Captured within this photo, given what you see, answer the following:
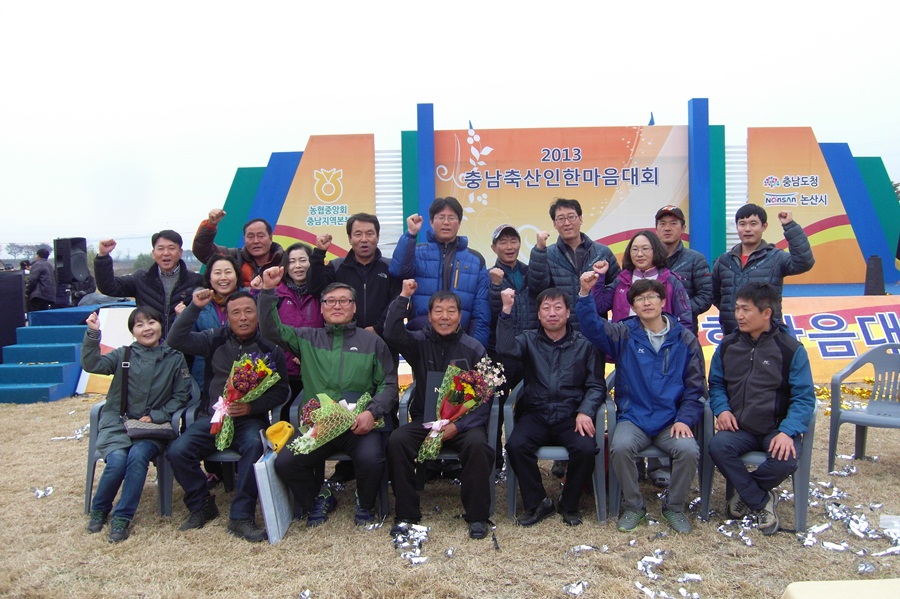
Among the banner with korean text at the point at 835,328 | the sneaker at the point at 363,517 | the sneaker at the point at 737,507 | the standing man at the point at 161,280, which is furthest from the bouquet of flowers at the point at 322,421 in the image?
the banner with korean text at the point at 835,328

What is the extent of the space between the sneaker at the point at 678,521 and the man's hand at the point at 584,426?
2.00ft

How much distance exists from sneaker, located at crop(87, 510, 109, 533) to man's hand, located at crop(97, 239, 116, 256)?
1.73m

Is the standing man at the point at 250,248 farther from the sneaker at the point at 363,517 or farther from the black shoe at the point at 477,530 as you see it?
the black shoe at the point at 477,530

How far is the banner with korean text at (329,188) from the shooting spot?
11.7 m

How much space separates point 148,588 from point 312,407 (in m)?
1.23

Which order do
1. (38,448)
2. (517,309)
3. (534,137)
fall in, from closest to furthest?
(517,309), (38,448), (534,137)

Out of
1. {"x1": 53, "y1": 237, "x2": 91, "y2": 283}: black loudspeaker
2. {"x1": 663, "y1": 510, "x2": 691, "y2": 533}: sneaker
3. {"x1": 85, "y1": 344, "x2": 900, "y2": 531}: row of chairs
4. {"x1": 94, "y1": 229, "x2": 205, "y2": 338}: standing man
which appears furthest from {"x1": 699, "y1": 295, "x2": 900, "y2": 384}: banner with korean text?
{"x1": 53, "y1": 237, "x2": 91, "y2": 283}: black loudspeaker

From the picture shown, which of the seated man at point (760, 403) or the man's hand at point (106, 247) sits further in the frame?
the man's hand at point (106, 247)

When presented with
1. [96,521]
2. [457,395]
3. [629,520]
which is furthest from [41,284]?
[629,520]

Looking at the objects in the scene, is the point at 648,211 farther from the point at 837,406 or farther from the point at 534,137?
the point at 837,406

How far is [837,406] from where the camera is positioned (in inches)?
186

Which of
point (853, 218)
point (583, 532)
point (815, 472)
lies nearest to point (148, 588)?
point (583, 532)

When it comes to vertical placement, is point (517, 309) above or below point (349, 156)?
below

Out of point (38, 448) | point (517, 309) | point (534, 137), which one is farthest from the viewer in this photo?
point (534, 137)
